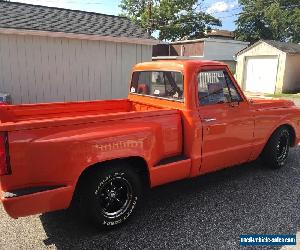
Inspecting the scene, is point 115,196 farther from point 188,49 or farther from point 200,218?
point 188,49

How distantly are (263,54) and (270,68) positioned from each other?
1188 millimetres

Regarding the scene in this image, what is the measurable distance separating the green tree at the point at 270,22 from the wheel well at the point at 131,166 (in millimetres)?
53787

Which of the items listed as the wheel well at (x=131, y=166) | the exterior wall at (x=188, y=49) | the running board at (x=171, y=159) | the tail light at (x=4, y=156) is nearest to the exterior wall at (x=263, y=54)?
the exterior wall at (x=188, y=49)

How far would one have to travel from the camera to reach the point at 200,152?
432cm

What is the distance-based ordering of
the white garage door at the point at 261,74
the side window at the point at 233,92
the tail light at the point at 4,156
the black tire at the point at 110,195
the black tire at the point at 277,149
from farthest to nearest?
the white garage door at the point at 261,74 < the black tire at the point at 277,149 < the side window at the point at 233,92 < the black tire at the point at 110,195 < the tail light at the point at 4,156

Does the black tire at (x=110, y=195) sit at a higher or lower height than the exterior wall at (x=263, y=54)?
lower

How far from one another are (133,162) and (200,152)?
1.03m

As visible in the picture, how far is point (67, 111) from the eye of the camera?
16.3 ft

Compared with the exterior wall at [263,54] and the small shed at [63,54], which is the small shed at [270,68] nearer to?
the exterior wall at [263,54]

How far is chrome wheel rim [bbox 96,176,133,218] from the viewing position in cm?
363

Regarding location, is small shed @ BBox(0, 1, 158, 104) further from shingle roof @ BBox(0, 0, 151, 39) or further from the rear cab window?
the rear cab window

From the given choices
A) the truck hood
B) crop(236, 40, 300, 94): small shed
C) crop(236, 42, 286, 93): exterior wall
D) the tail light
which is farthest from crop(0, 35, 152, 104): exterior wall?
crop(236, 40, 300, 94): small shed

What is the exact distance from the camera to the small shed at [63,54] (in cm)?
900

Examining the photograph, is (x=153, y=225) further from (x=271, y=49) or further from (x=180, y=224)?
(x=271, y=49)
